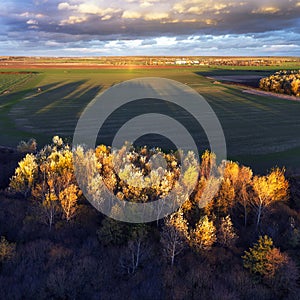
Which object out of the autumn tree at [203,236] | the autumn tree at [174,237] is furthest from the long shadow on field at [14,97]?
the autumn tree at [203,236]

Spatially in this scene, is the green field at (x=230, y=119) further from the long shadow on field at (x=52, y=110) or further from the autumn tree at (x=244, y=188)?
the autumn tree at (x=244, y=188)

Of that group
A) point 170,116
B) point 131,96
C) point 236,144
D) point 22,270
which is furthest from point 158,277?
point 131,96

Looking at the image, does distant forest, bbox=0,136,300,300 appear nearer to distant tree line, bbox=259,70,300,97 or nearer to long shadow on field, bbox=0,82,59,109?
long shadow on field, bbox=0,82,59,109

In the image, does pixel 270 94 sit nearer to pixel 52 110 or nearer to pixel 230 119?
pixel 230 119

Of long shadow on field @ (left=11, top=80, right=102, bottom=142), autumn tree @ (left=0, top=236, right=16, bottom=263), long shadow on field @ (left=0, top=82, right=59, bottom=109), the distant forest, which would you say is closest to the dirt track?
long shadow on field @ (left=11, top=80, right=102, bottom=142)

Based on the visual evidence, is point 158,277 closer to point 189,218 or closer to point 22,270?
point 189,218
